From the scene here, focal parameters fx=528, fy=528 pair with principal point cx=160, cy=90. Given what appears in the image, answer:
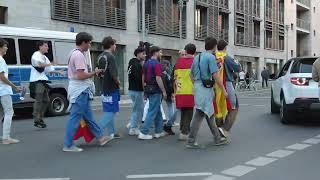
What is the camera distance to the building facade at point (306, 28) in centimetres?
6400

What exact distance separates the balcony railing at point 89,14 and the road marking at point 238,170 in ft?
66.6

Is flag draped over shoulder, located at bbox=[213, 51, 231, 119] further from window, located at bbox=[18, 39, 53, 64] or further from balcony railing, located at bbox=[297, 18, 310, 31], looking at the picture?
balcony railing, located at bbox=[297, 18, 310, 31]

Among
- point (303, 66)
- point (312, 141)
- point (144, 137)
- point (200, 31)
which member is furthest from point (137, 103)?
point (200, 31)

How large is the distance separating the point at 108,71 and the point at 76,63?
2.76 feet

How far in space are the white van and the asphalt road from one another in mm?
3386

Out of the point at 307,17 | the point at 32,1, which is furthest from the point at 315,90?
the point at 307,17

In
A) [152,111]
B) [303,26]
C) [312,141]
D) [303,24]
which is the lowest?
[312,141]

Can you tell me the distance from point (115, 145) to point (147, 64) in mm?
1678

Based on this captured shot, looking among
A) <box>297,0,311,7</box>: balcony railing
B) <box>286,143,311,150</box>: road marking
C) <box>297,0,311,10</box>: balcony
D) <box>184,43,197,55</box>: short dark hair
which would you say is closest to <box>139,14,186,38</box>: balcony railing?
<box>184,43,197,55</box>: short dark hair

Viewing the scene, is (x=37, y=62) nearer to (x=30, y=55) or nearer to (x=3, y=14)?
(x=30, y=55)

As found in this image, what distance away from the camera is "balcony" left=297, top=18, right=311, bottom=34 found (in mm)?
65206

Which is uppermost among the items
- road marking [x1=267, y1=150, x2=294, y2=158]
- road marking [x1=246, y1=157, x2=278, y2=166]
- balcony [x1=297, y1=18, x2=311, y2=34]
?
balcony [x1=297, y1=18, x2=311, y2=34]

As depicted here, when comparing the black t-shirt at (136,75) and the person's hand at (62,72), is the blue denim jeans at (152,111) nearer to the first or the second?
the black t-shirt at (136,75)

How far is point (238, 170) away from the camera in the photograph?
7.06m
